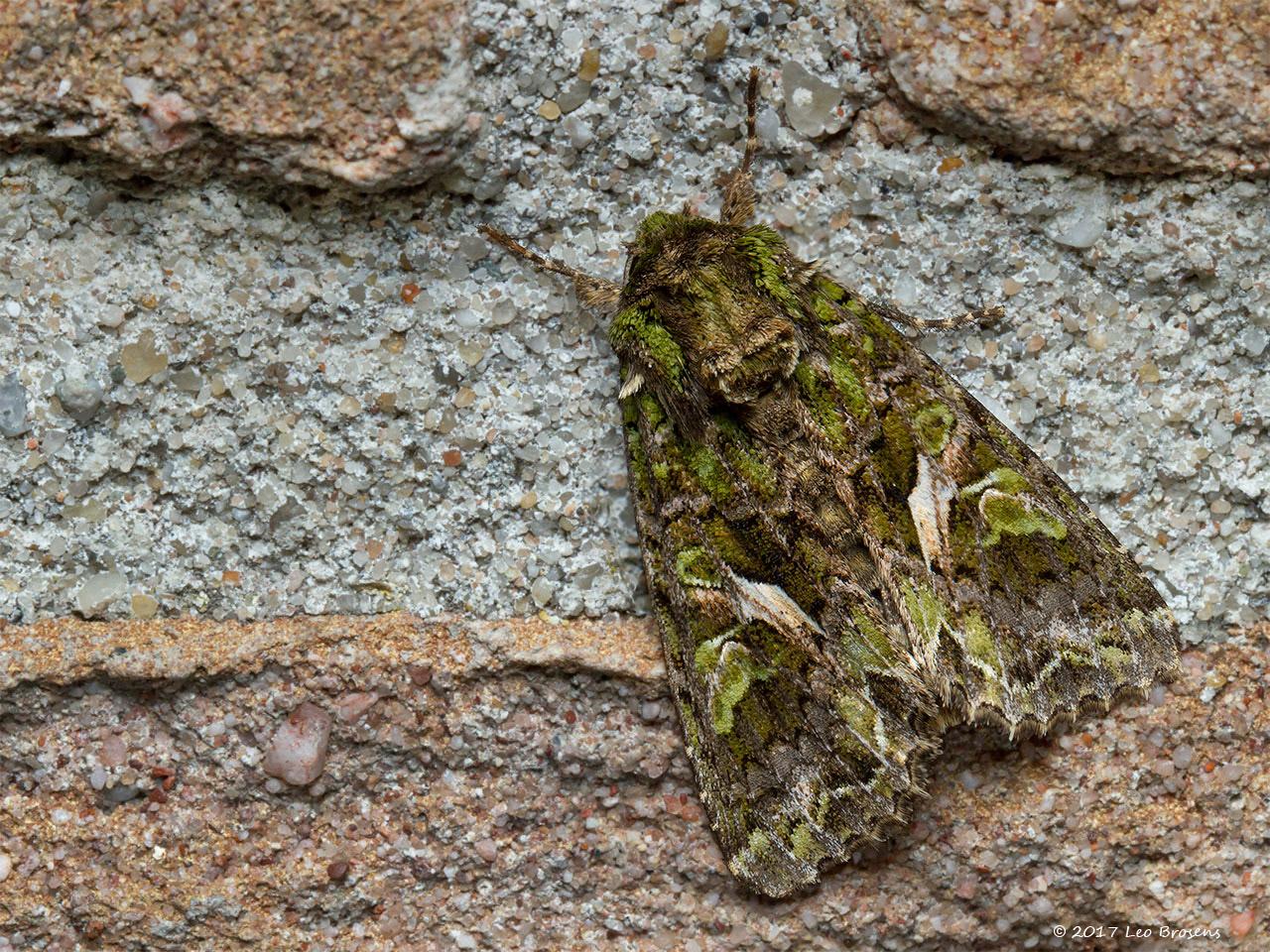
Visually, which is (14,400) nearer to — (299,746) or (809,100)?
(299,746)

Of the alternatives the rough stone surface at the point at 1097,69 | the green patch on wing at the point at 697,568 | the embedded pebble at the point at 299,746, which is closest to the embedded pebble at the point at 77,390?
the embedded pebble at the point at 299,746

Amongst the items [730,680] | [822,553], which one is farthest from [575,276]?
[730,680]

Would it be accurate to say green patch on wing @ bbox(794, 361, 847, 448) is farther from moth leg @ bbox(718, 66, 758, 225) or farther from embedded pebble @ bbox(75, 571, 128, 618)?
embedded pebble @ bbox(75, 571, 128, 618)

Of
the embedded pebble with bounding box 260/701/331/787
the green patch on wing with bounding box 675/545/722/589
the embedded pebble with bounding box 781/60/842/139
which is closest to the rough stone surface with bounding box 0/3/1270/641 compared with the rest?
the embedded pebble with bounding box 781/60/842/139

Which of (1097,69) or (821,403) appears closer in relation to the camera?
(1097,69)

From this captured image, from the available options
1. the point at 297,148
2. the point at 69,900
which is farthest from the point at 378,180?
the point at 69,900

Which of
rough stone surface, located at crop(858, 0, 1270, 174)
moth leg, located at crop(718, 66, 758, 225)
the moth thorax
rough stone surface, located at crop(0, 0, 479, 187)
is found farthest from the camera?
the moth thorax

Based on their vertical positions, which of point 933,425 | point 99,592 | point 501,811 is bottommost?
point 501,811

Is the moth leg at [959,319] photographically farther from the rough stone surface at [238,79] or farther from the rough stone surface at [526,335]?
the rough stone surface at [238,79]
